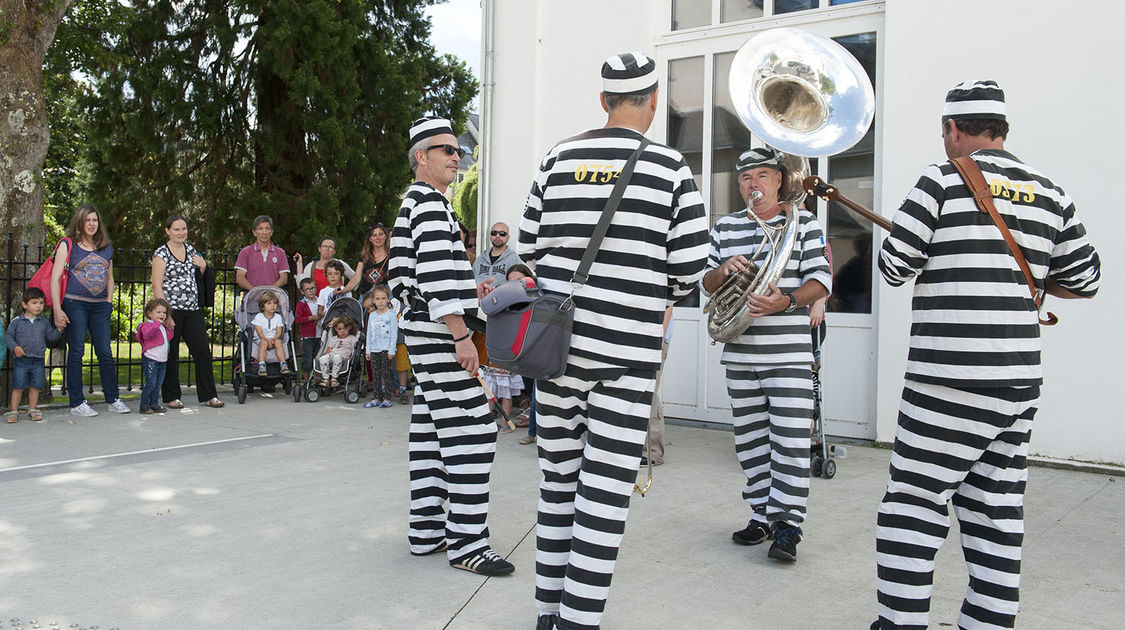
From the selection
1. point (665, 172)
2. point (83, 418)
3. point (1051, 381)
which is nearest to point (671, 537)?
point (665, 172)

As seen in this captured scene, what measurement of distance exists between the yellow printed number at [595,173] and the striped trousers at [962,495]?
131 centimetres

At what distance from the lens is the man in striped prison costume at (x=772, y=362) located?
4543 mm

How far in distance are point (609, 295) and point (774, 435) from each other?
1.87 m

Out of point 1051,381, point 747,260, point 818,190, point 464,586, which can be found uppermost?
point 818,190

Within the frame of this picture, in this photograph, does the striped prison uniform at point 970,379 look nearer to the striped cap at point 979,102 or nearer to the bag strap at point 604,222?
the striped cap at point 979,102

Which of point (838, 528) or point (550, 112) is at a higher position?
point (550, 112)

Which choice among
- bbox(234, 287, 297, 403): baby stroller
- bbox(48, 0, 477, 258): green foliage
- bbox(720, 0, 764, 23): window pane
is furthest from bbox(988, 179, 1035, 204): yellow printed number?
bbox(48, 0, 477, 258): green foliage

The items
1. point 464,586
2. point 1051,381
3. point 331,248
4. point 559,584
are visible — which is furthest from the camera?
point 331,248

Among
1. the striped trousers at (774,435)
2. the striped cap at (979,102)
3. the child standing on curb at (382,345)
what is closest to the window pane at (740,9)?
the child standing on curb at (382,345)

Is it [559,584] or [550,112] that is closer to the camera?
[559,584]

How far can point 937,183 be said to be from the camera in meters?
3.13

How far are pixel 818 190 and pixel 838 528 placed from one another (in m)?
2.01

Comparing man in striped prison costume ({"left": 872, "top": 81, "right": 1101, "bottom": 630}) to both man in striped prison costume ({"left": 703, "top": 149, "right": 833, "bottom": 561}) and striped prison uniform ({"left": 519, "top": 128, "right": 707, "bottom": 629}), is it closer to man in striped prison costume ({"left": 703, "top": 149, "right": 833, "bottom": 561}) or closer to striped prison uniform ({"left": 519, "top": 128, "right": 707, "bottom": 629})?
striped prison uniform ({"left": 519, "top": 128, "right": 707, "bottom": 629})

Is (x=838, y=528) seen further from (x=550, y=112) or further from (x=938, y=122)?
(x=550, y=112)
